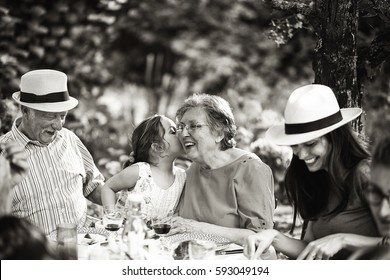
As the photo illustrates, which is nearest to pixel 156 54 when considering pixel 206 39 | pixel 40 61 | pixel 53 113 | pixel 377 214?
pixel 206 39

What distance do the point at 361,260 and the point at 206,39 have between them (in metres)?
5.63

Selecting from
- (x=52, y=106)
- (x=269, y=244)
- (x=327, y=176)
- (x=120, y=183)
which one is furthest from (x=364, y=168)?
(x=52, y=106)

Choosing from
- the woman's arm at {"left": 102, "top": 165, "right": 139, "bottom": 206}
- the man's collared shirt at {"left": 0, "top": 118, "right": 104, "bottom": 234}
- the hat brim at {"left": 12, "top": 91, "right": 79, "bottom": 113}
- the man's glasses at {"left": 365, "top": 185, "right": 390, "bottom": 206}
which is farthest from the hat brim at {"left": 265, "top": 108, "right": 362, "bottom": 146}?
the man's collared shirt at {"left": 0, "top": 118, "right": 104, "bottom": 234}

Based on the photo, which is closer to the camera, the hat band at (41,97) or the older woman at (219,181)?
the older woman at (219,181)

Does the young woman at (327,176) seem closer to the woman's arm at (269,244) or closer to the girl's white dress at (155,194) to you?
the woman's arm at (269,244)

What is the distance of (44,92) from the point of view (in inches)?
139

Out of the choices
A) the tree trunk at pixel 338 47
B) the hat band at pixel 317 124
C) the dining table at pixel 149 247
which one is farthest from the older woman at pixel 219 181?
the tree trunk at pixel 338 47

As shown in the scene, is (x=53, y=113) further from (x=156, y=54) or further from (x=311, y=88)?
A: (x=156, y=54)

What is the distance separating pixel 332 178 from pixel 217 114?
873 mm

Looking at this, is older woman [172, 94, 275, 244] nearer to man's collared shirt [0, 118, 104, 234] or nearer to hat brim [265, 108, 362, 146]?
hat brim [265, 108, 362, 146]

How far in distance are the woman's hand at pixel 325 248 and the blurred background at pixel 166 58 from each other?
4.49 feet

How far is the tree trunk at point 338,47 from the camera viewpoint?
3455mm

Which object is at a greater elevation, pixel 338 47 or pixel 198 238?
pixel 338 47

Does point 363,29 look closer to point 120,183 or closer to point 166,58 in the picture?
point 120,183
